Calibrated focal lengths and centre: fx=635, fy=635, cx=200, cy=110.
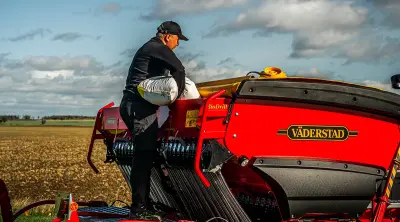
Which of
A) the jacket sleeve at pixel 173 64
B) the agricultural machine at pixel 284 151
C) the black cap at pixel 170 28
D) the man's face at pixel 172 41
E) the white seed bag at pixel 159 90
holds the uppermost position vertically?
the black cap at pixel 170 28

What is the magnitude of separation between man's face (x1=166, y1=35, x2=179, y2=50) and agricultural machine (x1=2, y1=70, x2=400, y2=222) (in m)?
0.59

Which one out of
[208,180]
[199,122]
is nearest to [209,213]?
[208,180]

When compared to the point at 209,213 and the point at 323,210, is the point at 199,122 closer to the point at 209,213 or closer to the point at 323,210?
the point at 209,213

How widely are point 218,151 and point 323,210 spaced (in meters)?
1.32

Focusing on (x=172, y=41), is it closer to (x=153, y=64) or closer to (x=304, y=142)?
(x=153, y=64)

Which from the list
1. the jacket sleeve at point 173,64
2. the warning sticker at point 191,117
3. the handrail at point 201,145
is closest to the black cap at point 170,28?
the jacket sleeve at point 173,64

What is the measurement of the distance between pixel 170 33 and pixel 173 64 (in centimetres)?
45

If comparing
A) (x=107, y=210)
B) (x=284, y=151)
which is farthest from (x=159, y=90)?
(x=107, y=210)

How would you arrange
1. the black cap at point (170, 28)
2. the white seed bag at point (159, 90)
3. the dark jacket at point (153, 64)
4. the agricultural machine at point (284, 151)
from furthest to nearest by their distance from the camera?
the black cap at point (170, 28) → the dark jacket at point (153, 64) → the white seed bag at point (159, 90) → the agricultural machine at point (284, 151)

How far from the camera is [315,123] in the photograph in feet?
19.8

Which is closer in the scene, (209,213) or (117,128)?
(209,213)

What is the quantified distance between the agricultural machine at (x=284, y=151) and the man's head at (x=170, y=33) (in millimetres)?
618

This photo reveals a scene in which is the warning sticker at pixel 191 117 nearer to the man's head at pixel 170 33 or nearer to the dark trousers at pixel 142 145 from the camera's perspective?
the dark trousers at pixel 142 145

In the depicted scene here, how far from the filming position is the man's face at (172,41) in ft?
21.1
